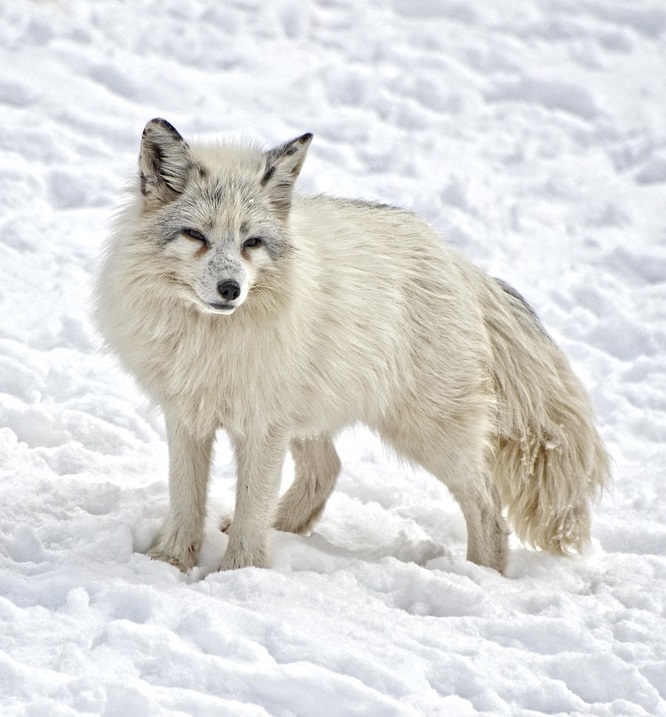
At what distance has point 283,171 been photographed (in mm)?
4695

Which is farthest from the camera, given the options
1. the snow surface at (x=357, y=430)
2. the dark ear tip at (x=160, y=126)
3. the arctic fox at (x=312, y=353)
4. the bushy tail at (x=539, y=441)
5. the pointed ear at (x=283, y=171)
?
the bushy tail at (x=539, y=441)

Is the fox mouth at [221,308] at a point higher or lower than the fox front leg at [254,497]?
higher

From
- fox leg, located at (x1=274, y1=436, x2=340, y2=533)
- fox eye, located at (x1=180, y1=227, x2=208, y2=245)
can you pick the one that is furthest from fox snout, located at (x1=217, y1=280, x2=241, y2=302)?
fox leg, located at (x1=274, y1=436, x2=340, y2=533)

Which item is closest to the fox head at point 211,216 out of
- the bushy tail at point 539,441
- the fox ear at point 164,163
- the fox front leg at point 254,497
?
the fox ear at point 164,163

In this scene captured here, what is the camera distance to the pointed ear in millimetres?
4652

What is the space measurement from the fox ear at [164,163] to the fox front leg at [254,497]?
122 cm

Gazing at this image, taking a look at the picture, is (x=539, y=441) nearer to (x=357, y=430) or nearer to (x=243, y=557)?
(x=357, y=430)

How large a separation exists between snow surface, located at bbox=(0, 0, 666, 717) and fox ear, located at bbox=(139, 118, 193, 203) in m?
0.62

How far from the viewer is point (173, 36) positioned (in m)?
10.5

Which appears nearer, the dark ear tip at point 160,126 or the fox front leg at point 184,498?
the dark ear tip at point 160,126

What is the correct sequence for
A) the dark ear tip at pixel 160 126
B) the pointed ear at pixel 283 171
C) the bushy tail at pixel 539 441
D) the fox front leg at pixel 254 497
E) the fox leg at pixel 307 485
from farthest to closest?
the fox leg at pixel 307 485
the bushy tail at pixel 539 441
the fox front leg at pixel 254 497
the pointed ear at pixel 283 171
the dark ear tip at pixel 160 126

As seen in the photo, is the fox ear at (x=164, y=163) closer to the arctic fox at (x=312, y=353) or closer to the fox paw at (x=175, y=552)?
the arctic fox at (x=312, y=353)

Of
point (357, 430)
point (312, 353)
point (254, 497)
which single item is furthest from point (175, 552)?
point (357, 430)

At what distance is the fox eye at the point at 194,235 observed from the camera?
4.45 meters
